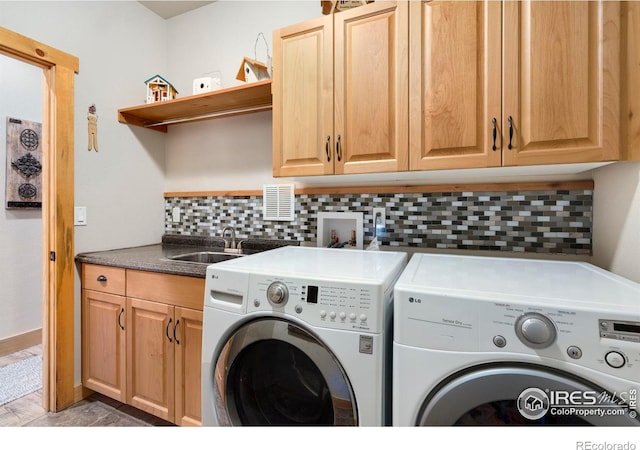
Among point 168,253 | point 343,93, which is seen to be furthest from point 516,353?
point 168,253

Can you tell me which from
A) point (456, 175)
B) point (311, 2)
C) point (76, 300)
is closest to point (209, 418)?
point (76, 300)

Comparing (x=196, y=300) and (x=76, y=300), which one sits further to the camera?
(x=76, y=300)

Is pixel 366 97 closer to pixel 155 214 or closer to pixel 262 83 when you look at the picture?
pixel 262 83

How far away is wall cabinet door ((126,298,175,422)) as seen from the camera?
1563mm

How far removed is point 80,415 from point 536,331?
2.32 meters

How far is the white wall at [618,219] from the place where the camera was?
3.43 feet

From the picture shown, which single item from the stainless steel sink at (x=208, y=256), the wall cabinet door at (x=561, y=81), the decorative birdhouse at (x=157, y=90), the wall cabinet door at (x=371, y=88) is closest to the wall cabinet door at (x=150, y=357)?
the stainless steel sink at (x=208, y=256)

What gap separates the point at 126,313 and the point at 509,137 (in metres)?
2.04

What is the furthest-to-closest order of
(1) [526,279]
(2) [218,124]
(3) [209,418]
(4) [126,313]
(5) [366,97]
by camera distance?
(2) [218,124], (4) [126,313], (5) [366,97], (3) [209,418], (1) [526,279]

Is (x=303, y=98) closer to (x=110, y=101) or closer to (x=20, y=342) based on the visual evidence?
(x=110, y=101)

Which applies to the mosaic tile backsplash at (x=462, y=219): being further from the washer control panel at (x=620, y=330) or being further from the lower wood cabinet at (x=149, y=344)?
the washer control panel at (x=620, y=330)

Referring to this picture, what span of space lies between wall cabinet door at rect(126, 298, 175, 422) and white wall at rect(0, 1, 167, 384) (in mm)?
503

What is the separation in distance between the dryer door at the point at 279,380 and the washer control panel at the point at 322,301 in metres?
0.07
